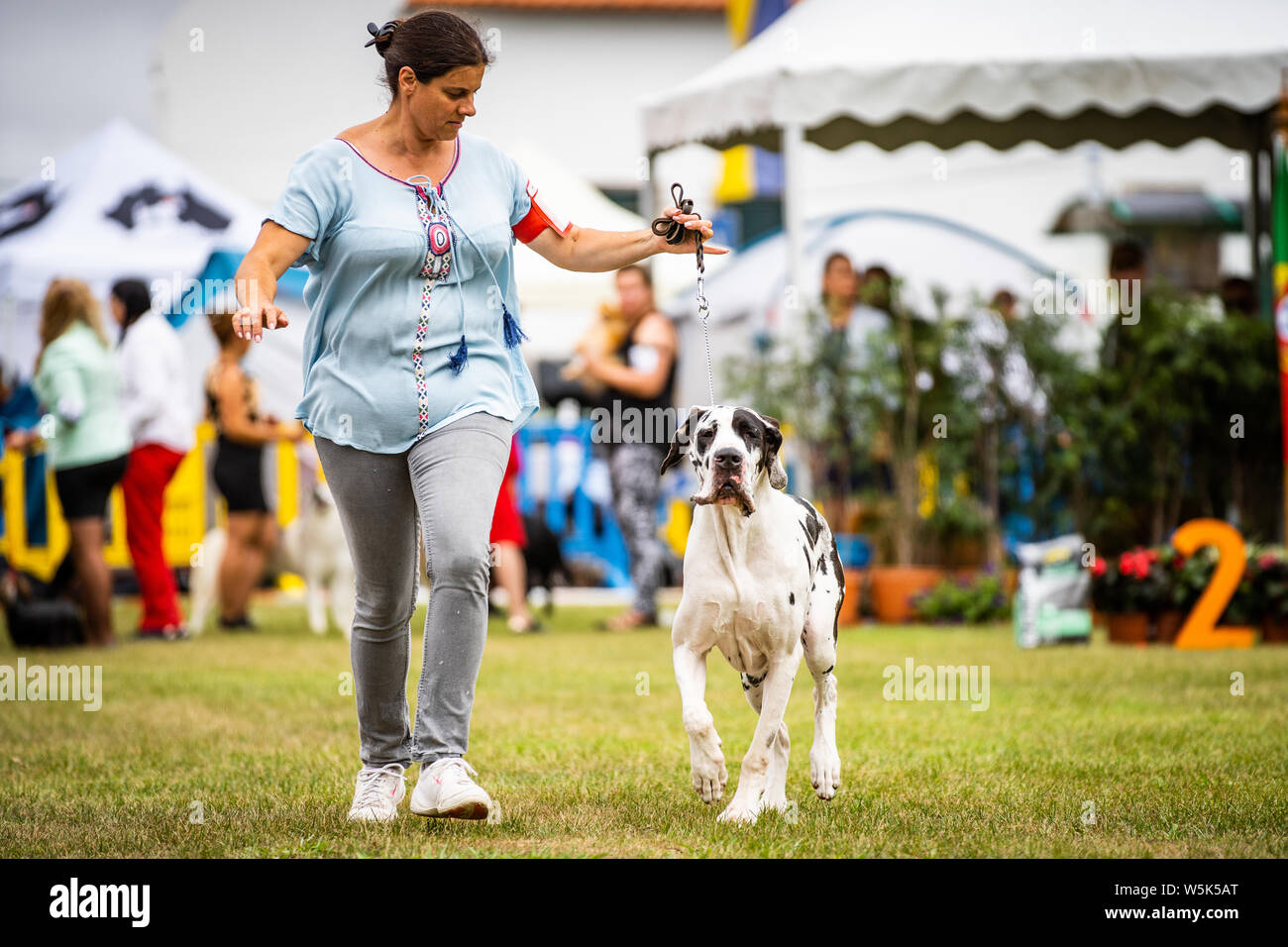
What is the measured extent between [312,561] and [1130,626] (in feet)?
18.7

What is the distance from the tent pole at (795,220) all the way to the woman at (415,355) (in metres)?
6.92

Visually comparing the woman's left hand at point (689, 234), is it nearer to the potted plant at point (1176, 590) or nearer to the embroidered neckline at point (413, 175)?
the embroidered neckline at point (413, 175)

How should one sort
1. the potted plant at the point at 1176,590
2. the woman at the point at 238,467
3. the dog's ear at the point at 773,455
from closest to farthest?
the dog's ear at the point at 773,455 → the potted plant at the point at 1176,590 → the woman at the point at 238,467

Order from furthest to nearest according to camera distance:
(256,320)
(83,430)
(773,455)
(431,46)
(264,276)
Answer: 1. (83,430)
2. (773,455)
3. (431,46)
4. (264,276)
5. (256,320)

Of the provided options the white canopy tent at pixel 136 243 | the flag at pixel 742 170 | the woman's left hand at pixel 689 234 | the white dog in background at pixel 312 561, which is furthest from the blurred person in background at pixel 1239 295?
the flag at pixel 742 170

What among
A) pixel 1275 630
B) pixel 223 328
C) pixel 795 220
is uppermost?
pixel 795 220

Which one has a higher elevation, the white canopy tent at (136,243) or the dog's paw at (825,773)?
the white canopy tent at (136,243)

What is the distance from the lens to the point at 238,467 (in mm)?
11570

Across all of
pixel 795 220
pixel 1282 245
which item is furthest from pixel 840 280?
pixel 1282 245

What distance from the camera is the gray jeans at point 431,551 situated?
444cm

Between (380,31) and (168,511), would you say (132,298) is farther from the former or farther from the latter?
(380,31)

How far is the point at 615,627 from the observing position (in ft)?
37.7

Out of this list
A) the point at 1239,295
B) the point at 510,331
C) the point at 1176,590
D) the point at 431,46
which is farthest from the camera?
the point at 1239,295

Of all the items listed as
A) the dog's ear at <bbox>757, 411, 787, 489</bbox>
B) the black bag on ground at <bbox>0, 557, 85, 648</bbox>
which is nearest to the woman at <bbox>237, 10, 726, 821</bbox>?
the dog's ear at <bbox>757, 411, 787, 489</bbox>
